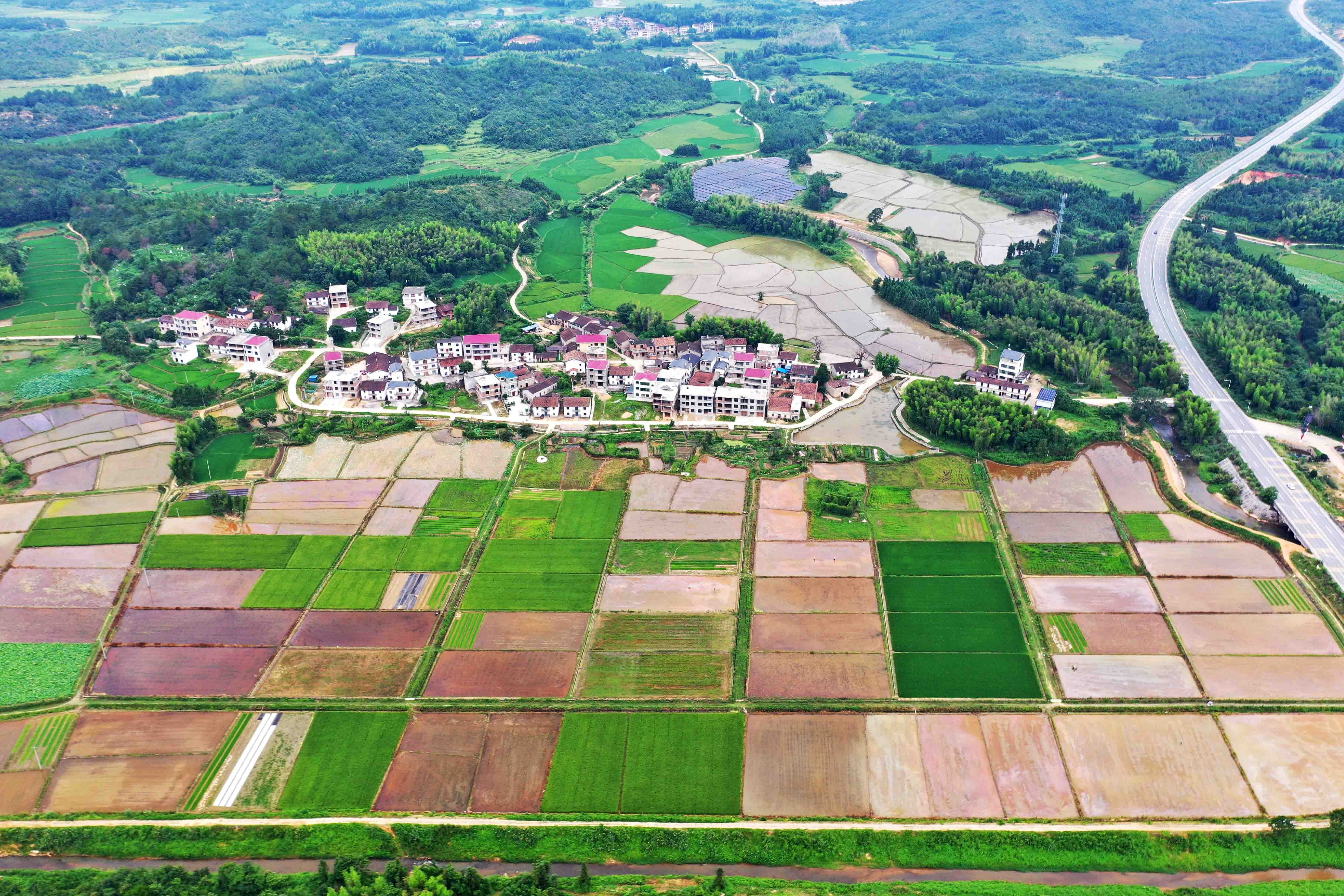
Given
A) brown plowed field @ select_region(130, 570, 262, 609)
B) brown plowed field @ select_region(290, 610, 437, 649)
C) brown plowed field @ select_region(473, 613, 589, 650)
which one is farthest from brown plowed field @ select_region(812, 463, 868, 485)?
brown plowed field @ select_region(130, 570, 262, 609)

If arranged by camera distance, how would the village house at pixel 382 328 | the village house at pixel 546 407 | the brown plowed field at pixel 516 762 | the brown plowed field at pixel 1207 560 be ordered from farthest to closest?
1. the village house at pixel 382 328
2. the village house at pixel 546 407
3. the brown plowed field at pixel 1207 560
4. the brown plowed field at pixel 516 762

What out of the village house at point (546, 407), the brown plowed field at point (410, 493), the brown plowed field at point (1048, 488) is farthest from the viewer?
the village house at point (546, 407)

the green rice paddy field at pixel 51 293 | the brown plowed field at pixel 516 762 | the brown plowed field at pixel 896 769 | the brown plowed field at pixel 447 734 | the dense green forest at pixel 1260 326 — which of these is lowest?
the green rice paddy field at pixel 51 293

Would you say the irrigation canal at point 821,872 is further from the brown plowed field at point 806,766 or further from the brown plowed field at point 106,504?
the brown plowed field at point 106,504

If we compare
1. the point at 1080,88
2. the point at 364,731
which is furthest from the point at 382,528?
the point at 1080,88

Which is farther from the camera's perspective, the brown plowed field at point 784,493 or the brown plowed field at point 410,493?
the brown plowed field at point 410,493

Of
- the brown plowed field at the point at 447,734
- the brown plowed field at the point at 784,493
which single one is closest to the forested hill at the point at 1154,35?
the brown plowed field at the point at 784,493

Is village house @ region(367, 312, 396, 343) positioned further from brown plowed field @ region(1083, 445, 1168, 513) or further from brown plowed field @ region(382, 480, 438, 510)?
brown plowed field @ region(1083, 445, 1168, 513)
